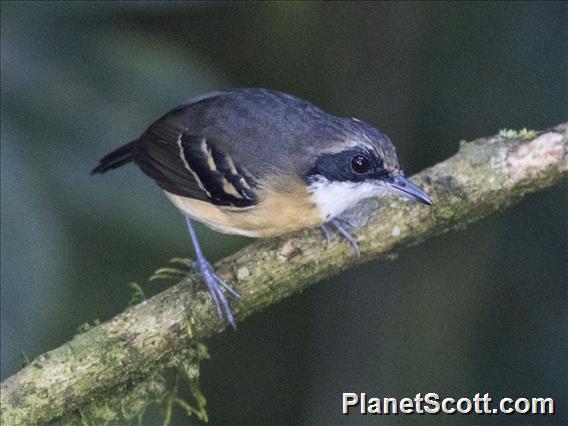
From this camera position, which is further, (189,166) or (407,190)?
(189,166)

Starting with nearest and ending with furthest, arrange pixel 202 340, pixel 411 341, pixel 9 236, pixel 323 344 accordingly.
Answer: pixel 9 236 → pixel 202 340 → pixel 411 341 → pixel 323 344

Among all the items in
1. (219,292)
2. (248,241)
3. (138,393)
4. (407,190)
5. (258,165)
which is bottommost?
(138,393)

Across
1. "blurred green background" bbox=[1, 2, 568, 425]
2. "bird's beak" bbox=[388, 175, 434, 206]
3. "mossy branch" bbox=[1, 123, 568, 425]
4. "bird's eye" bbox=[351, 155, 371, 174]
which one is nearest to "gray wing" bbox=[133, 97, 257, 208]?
"blurred green background" bbox=[1, 2, 568, 425]

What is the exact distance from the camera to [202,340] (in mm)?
3424

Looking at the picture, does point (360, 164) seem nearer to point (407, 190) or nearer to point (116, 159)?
point (407, 190)

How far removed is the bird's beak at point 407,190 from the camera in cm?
340

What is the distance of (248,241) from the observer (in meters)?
4.87

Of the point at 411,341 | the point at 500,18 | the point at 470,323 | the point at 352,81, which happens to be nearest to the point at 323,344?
the point at 411,341

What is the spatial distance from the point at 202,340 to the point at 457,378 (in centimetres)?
158

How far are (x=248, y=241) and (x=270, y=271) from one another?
1433 millimetres

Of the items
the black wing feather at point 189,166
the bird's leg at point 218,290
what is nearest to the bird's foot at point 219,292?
the bird's leg at point 218,290

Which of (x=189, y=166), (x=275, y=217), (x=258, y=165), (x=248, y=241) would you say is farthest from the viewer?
(x=248, y=241)

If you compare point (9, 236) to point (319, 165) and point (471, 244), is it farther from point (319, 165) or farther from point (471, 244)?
point (471, 244)

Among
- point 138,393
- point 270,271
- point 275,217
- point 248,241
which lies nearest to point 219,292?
point 270,271
